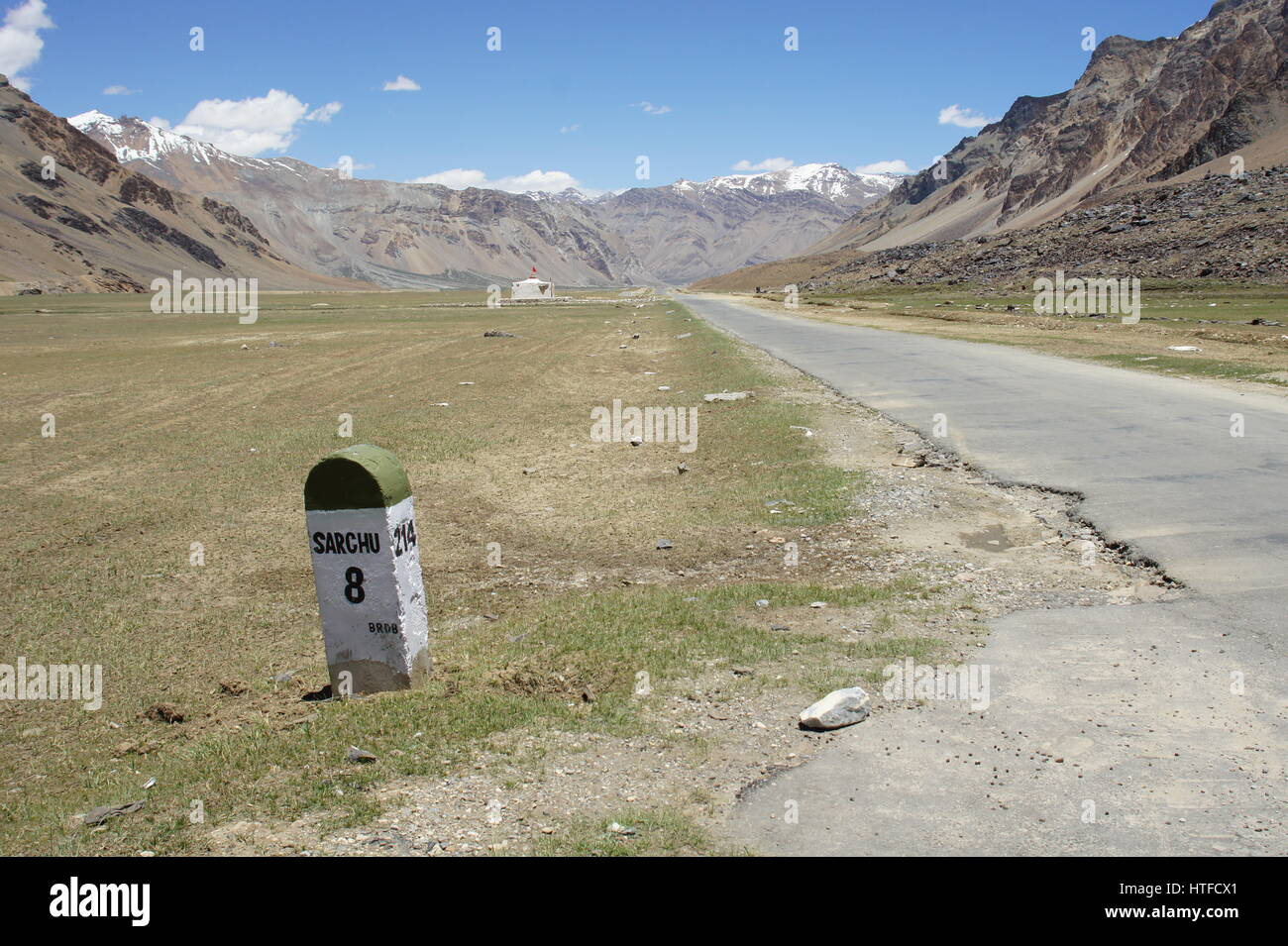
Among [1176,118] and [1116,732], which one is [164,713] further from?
[1176,118]

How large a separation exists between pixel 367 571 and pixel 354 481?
0.59 m

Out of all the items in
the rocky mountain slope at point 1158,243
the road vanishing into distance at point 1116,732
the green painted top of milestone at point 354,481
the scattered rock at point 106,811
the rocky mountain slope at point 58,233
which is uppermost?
the rocky mountain slope at point 58,233

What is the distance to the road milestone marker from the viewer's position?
19.2ft

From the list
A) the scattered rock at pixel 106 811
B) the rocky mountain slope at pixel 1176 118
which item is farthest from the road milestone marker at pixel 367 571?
the rocky mountain slope at pixel 1176 118

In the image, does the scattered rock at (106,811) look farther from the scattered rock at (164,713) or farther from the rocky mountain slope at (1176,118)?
the rocky mountain slope at (1176,118)

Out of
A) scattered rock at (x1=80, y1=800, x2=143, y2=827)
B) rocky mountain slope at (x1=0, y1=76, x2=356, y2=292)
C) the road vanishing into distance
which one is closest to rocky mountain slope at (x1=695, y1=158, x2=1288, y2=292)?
the road vanishing into distance

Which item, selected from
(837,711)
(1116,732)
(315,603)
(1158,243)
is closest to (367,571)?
(315,603)

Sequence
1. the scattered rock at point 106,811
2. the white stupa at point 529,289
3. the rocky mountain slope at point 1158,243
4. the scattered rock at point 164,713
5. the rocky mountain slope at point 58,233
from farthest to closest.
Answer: the rocky mountain slope at point 58,233
the white stupa at point 529,289
the rocky mountain slope at point 1158,243
the scattered rock at point 164,713
the scattered rock at point 106,811

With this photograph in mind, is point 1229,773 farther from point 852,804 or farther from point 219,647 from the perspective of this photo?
point 219,647

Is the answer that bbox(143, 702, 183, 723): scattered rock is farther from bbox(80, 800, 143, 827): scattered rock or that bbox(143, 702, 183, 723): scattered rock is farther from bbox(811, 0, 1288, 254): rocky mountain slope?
bbox(811, 0, 1288, 254): rocky mountain slope

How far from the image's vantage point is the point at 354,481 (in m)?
5.86

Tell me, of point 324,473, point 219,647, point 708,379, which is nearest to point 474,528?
point 219,647

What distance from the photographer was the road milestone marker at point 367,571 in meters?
5.86
